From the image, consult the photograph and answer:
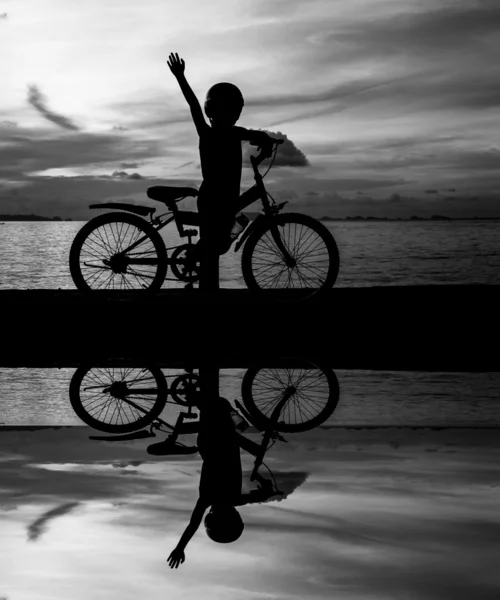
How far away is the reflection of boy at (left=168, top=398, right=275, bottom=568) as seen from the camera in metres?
3.66

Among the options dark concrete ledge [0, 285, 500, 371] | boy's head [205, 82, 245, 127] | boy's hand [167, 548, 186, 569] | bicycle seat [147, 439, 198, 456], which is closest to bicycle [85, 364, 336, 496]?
bicycle seat [147, 439, 198, 456]

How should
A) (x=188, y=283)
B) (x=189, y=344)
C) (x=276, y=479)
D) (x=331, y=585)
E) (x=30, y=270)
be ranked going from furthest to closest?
1. (x=30, y=270)
2. (x=188, y=283)
3. (x=189, y=344)
4. (x=276, y=479)
5. (x=331, y=585)

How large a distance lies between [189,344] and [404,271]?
117 ft

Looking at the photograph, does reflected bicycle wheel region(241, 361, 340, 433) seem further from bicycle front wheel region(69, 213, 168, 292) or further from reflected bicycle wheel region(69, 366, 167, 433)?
bicycle front wheel region(69, 213, 168, 292)

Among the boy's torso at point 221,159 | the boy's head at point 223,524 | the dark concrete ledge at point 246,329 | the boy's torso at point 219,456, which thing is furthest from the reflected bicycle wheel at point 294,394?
the boy's torso at point 221,159

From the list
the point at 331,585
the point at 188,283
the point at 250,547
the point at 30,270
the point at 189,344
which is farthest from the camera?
the point at 30,270

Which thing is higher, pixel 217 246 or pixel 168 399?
pixel 217 246

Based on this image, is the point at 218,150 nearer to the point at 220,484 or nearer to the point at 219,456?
the point at 219,456

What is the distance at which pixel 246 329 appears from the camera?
8594mm

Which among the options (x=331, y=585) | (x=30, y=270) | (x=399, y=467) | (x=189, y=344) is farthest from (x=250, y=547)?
(x=30, y=270)

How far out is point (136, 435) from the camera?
17.9 ft

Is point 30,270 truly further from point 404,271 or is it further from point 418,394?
point 418,394

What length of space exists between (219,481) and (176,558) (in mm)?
985

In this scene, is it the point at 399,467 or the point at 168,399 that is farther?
the point at 168,399
